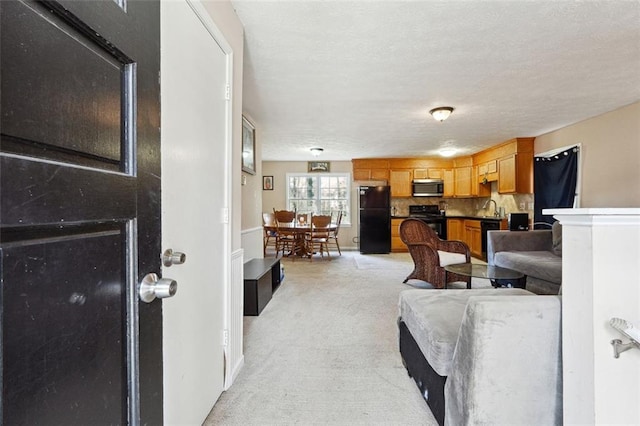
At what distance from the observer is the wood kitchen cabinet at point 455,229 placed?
6.94m

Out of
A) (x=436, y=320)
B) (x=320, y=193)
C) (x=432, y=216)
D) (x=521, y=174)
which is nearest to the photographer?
(x=436, y=320)

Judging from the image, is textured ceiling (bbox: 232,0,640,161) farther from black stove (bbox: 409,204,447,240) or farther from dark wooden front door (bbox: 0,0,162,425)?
black stove (bbox: 409,204,447,240)

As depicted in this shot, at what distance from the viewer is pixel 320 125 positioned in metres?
4.54

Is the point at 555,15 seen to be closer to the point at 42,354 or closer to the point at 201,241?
the point at 201,241

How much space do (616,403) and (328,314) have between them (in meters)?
2.24

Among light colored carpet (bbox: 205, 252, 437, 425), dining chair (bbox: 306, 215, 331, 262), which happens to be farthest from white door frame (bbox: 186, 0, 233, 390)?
dining chair (bbox: 306, 215, 331, 262)

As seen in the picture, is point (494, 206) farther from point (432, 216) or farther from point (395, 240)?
point (395, 240)

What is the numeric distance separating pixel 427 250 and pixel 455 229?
368cm

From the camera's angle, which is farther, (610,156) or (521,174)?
(521,174)

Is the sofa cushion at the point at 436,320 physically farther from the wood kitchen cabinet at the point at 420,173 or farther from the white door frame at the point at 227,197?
the wood kitchen cabinet at the point at 420,173

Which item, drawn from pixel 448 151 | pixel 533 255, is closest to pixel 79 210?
pixel 533 255

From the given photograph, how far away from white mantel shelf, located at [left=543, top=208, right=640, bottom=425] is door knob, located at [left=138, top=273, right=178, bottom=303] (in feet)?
4.06

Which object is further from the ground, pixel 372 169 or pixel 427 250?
pixel 372 169

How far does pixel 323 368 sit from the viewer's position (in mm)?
2018
